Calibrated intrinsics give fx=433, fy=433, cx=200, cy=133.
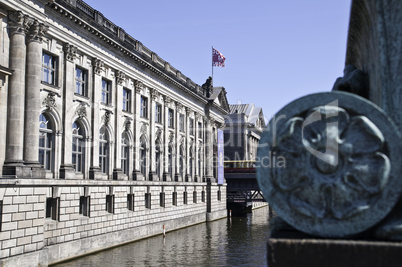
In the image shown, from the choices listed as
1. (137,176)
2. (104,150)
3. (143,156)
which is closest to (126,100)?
(104,150)

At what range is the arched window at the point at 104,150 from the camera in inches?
1335

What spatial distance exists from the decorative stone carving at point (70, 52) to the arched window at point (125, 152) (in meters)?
9.89

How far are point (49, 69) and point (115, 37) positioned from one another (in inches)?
334

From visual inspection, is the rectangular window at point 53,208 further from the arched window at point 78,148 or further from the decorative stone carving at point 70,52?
the decorative stone carving at point 70,52

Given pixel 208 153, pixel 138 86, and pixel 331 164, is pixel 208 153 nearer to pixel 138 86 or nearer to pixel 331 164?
pixel 138 86

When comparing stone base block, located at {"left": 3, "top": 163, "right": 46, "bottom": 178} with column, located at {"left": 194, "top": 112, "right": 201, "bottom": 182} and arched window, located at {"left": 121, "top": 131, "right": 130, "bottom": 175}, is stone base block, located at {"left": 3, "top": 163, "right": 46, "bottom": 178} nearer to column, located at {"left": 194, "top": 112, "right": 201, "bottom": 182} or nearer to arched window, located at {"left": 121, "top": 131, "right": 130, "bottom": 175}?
arched window, located at {"left": 121, "top": 131, "right": 130, "bottom": 175}

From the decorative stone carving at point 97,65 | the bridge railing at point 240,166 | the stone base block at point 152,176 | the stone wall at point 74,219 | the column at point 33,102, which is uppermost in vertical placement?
the decorative stone carving at point 97,65

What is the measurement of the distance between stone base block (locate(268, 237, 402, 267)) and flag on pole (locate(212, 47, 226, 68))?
56.5m

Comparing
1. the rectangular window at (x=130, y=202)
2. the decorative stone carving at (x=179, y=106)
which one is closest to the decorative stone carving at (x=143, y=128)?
the rectangular window at (x=130, y=202)

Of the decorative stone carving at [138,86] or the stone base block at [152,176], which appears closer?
the decorative stone carving at [138,86]

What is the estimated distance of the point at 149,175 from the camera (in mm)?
41781

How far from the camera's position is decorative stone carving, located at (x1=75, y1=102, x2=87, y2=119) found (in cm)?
3019

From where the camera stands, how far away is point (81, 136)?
3103cm

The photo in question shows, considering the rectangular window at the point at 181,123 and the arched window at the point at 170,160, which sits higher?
the rectangular window at the point at 181,123
